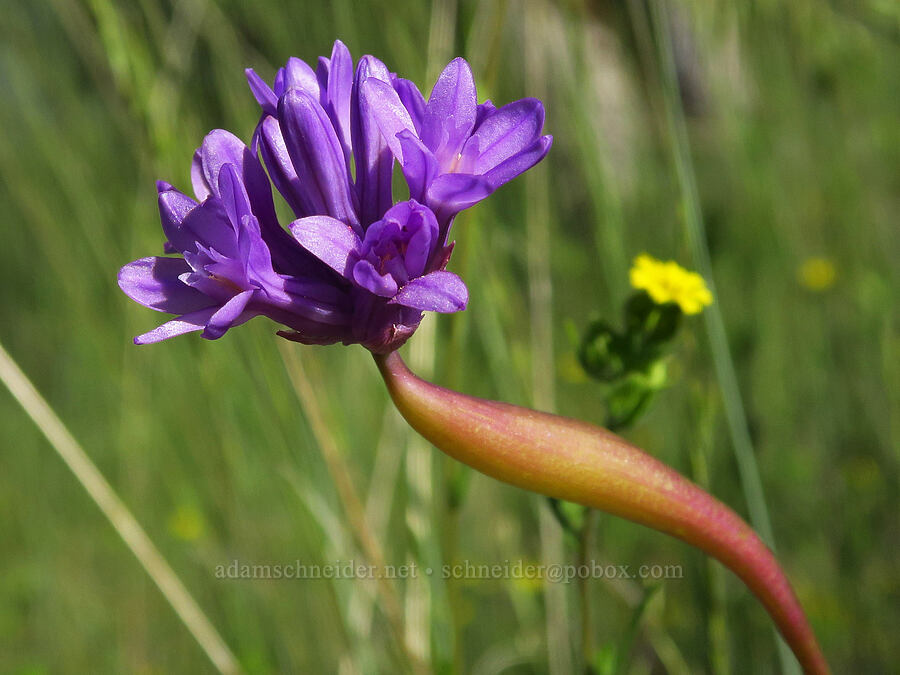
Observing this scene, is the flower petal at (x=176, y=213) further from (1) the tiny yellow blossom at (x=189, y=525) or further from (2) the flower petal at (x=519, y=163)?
(1) the tiny yellow blossom at (x=189, y=525)

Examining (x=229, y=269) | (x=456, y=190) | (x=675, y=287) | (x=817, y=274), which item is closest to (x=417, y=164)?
(x=456, y=190)

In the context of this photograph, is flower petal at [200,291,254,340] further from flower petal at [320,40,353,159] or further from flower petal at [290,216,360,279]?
flower petal at [320,40,353,159]

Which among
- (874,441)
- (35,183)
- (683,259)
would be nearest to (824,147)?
(874,441)

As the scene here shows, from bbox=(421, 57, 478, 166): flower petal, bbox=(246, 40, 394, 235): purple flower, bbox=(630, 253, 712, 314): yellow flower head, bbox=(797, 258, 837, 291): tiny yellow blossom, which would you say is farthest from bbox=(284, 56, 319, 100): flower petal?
bbox=(797, 258, 837, 291): tiny yellow blossom

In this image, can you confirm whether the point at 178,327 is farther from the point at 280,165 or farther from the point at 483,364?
the point at 483,364

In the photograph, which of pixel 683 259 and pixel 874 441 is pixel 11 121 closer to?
pixel 683 259

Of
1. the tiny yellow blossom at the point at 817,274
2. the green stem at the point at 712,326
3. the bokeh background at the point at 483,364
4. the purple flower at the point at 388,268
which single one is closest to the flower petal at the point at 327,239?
the purple flower at the point at 388,268
